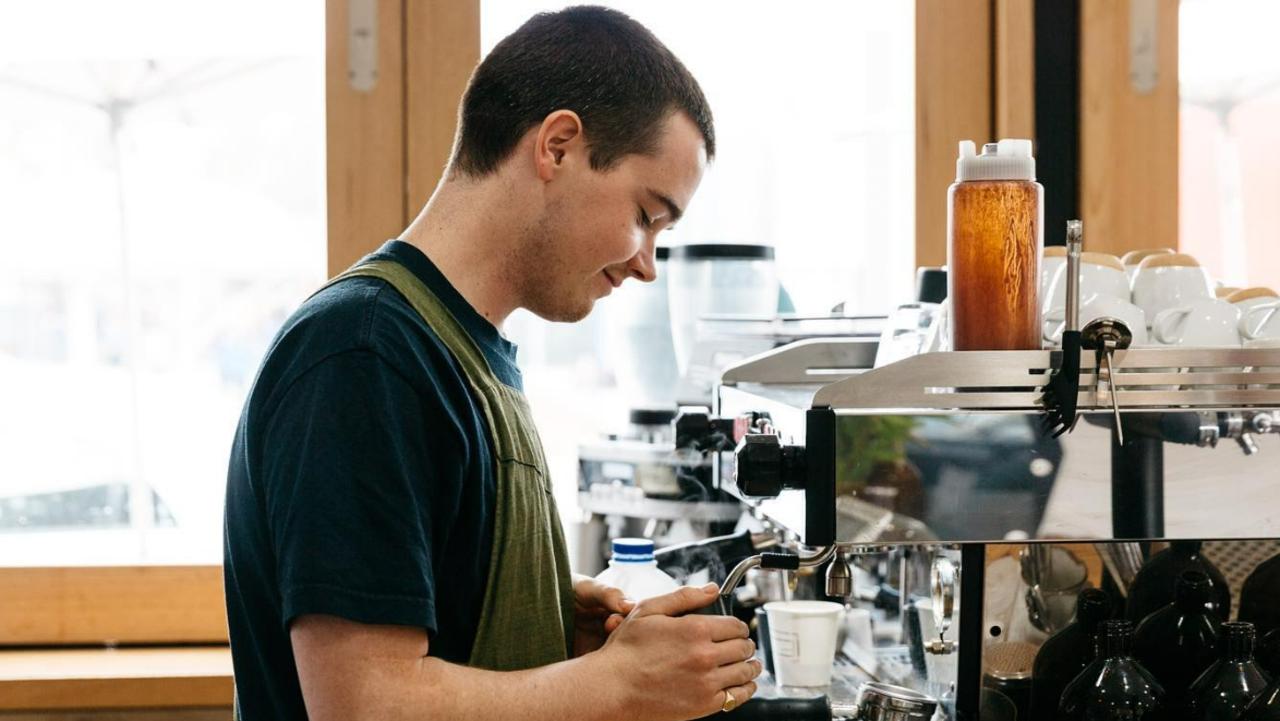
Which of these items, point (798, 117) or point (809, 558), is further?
point (798, 117)

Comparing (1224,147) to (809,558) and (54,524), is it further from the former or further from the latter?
(54,524)

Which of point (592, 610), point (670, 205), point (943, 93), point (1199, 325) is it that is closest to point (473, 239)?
point (670, 205)

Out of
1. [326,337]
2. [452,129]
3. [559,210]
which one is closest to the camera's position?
[326,337]

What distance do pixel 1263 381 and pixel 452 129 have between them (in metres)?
1.27

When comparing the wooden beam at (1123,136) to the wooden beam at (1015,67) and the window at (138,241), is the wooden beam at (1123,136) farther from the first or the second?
the window at (138,241)

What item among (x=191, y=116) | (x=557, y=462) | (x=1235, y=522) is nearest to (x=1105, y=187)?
(x=557, y=462)

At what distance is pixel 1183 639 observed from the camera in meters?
1.23

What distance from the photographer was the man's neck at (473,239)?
1069 millimetres

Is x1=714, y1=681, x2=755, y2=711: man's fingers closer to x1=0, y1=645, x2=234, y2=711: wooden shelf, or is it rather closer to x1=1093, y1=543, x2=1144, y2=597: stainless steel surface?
x1=1093, y1=543, x2=1144, y2=597: stainless steel surface

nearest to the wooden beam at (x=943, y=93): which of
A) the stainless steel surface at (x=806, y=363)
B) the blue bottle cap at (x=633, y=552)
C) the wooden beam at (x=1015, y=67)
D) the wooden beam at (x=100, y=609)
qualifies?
the wooden beam at (x=1015, y=67)

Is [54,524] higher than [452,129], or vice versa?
[452,129]

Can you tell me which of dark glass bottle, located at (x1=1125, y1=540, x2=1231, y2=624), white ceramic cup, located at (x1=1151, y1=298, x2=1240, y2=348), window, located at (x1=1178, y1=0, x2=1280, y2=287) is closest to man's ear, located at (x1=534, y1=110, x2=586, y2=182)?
white ceramic cup, located at (x1=1151, y1=298, x2=1240, y2=348)

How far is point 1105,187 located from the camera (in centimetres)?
205

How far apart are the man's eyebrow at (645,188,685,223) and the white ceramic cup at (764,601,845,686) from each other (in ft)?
1.89
